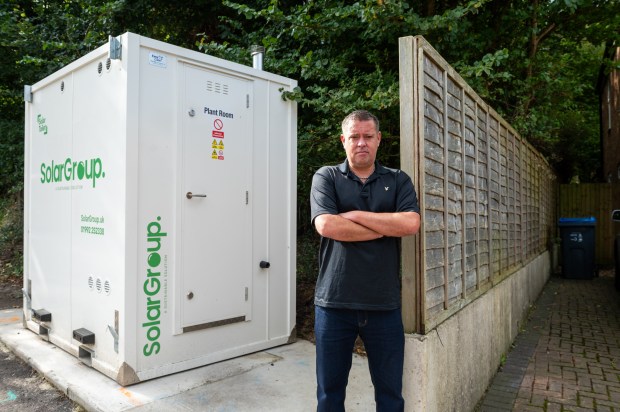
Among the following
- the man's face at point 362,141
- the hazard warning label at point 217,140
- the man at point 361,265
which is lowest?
the man at point 361,265

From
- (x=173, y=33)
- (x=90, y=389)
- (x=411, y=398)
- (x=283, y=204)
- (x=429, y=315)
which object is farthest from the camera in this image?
(x=173, y=33)

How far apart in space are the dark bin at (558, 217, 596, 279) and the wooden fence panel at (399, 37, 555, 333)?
565cm

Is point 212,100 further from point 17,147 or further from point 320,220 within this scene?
point 17,147

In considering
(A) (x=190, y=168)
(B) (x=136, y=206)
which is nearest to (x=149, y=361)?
(B) (x=136, y=206)

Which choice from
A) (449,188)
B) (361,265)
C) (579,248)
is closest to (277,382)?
(361,265)

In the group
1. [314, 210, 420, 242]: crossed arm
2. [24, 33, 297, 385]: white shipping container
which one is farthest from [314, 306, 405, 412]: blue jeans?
[24, 33, 297, 385]: white shipping container

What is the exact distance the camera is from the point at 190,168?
3809 millimetres

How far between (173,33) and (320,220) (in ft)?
23.9

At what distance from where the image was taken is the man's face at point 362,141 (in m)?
2.46

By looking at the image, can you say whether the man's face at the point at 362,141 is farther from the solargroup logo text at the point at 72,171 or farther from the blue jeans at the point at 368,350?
the solargroup logo text at the point at 72,171

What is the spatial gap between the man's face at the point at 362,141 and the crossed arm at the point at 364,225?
1.00 feet

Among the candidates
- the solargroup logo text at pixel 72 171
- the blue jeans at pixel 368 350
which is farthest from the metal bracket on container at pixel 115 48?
the blue jeans at pixel 368 350

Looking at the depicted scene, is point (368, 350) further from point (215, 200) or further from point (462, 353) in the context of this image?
point (215, 200)

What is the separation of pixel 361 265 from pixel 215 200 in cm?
198
